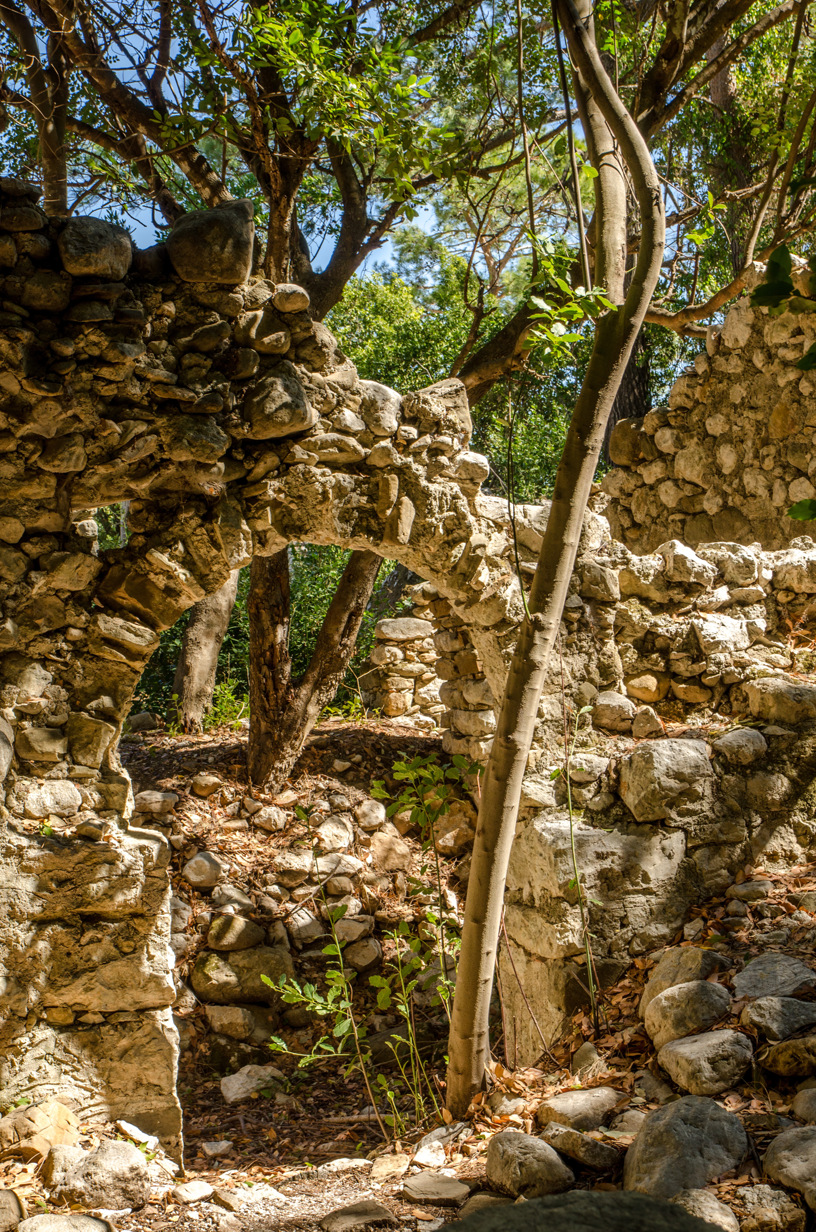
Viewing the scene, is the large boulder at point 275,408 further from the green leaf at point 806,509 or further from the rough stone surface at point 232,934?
the rough stone surface at point 232,934

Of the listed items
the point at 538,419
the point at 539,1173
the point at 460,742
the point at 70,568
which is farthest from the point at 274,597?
the point at 538,419

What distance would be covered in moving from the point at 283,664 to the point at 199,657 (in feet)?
4.15

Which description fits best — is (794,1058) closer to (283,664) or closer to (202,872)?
(202,872)

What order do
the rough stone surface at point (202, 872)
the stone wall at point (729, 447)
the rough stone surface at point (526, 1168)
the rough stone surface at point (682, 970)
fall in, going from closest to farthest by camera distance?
the rough stone surface at point (526, 1168)
the rough stone surface at point (682, 970)
the rough stone surface at point (202, 872)
the stone wall at point (729, 447)

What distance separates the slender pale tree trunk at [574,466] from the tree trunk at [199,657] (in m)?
3.95

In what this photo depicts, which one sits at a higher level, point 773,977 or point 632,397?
point 632,397

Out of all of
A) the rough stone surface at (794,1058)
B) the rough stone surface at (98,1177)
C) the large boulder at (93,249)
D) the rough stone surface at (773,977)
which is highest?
the large boulder at (93,249)

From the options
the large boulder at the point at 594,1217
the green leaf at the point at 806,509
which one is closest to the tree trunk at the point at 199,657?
the large boulder at the point at 594,1217

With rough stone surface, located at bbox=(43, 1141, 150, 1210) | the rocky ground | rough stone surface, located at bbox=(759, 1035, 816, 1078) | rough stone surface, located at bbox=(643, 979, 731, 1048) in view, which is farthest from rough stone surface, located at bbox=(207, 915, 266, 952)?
rough stone surface, located at bbox=(759, 1035, 816, 1078)

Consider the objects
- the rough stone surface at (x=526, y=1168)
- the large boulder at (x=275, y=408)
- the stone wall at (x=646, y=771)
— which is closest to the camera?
the rough stone surface at (x=526, y=1168)

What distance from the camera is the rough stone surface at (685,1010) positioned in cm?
275

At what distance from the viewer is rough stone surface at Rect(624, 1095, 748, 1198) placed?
2033 millimetres

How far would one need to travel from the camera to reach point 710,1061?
2496mm

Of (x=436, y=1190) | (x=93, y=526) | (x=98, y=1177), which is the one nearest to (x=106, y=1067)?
(x=98, y=1177)
